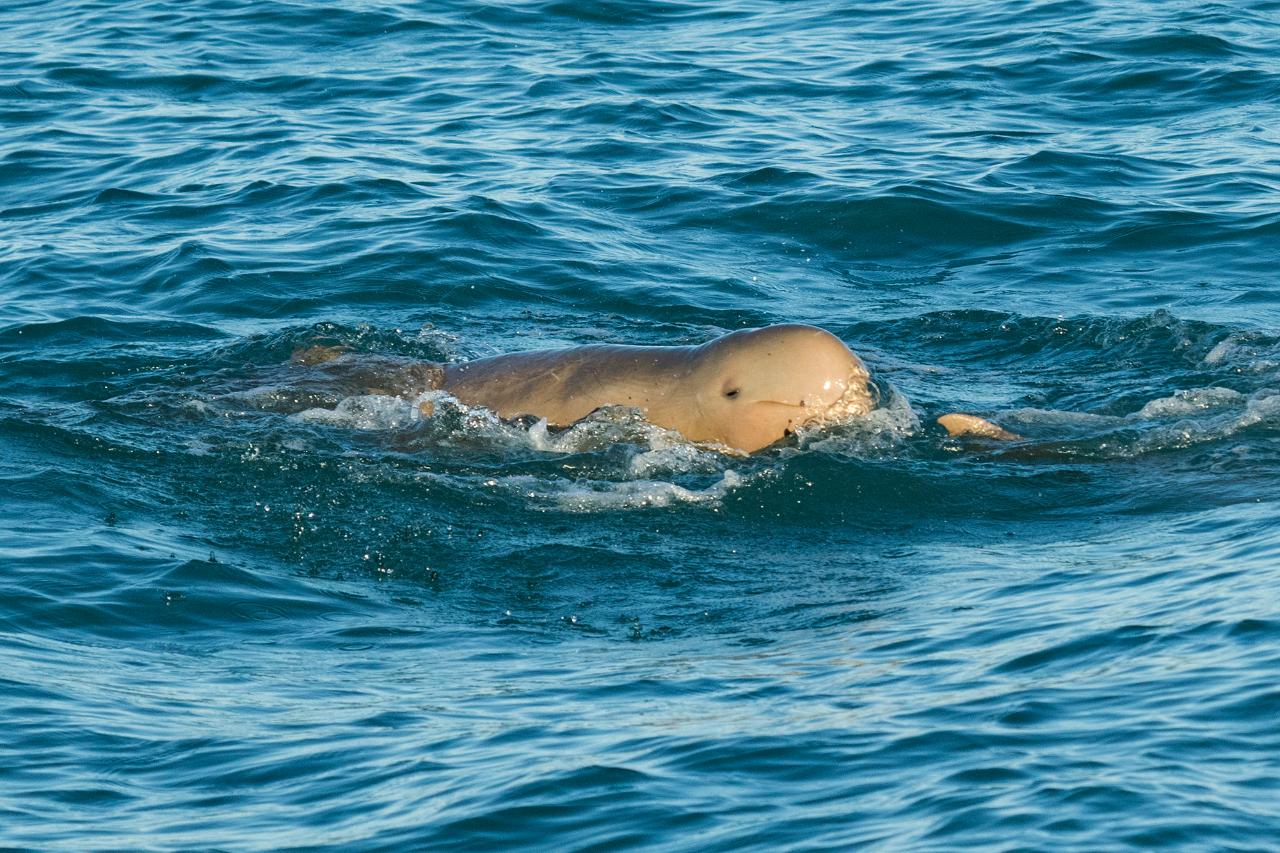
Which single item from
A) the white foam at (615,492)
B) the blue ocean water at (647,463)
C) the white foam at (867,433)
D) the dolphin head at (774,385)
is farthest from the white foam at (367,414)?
the white foam at (867,433)

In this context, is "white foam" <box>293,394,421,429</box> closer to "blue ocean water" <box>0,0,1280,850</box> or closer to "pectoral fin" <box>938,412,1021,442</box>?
"blue ocean water" <box>0,0,1280,850</box>

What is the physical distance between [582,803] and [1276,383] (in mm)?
7159

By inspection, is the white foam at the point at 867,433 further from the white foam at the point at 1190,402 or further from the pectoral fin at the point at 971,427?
the white foam at the point at 1190,402

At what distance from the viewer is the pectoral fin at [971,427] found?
1154 centimetres

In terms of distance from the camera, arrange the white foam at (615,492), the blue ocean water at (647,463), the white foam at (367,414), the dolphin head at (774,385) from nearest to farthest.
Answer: the blue ocean water at (647,463) → the white foam at (615,492) → the dolphin head at (774,385) → the white foam at (367,414)

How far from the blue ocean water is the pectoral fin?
0.15 meters

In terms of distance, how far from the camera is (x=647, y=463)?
37.1 ft

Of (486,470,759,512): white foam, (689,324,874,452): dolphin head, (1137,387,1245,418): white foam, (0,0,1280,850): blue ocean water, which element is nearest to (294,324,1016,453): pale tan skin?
(689,324,874,452): dolphin head

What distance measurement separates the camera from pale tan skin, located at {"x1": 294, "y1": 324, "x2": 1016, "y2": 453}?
11.1 meters

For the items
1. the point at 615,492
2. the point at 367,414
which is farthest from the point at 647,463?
the point at 367,414

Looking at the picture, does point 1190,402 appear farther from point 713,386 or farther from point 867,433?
point 713,386

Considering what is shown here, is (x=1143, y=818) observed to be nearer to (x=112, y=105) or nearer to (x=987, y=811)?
(x=987, y=811)

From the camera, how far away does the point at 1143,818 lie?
5.97m

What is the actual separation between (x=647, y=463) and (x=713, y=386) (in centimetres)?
59
